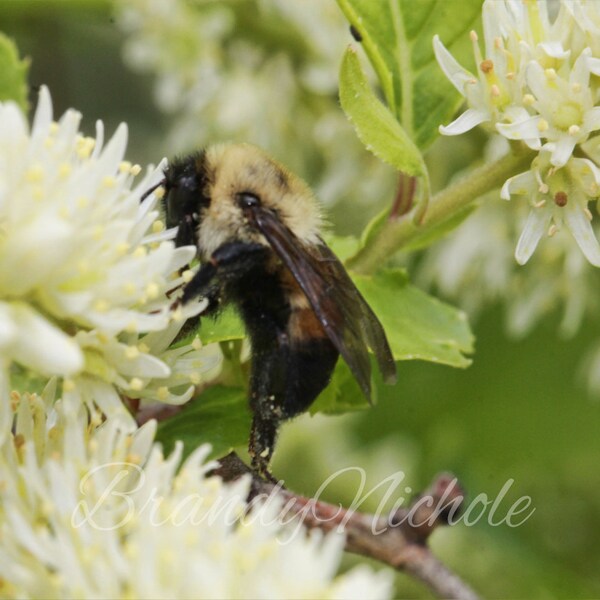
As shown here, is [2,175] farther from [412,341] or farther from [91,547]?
[412,341]

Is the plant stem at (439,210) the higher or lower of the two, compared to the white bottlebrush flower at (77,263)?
higher

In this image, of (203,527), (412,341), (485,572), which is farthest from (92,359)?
(485,572)

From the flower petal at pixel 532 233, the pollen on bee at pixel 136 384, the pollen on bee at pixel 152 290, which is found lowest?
the pollen on bee at pixel 136 384

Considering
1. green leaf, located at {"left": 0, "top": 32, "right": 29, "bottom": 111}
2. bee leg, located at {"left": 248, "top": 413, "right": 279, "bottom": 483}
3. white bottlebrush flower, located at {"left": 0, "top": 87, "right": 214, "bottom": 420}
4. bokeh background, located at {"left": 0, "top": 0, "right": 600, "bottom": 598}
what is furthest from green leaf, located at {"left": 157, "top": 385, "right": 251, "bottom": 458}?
bokeh background, located at {"left": 0, "top": 0, "right": 600, "bottom": 598}

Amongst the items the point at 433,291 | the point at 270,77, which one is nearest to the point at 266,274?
the point at 270,77

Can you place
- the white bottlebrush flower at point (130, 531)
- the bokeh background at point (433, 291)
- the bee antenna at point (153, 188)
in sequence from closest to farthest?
the white bottlebrush flower at point (130, 531)
the bee antenna at point (153, 188)
the bokeh background at point (433, 291)

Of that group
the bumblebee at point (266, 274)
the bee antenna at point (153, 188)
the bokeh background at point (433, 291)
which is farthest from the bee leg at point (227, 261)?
the bokeh background at point (433, 291)

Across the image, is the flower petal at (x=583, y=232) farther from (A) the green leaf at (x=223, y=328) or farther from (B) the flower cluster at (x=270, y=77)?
(B) the flower cluster at (x=270, y=77)
